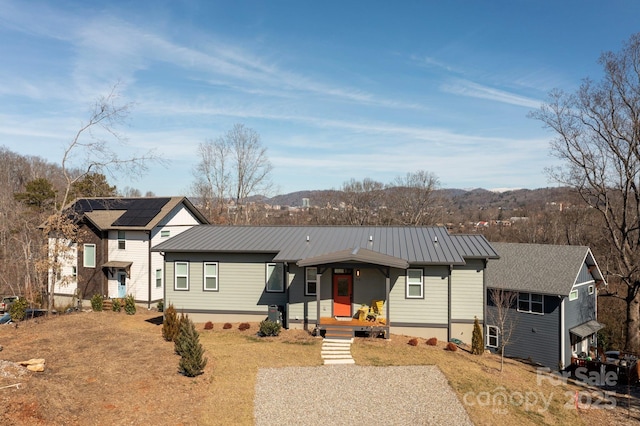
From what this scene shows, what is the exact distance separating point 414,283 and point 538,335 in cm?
956

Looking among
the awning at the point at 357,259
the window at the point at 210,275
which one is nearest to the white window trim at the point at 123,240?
the window at the point at 210,275

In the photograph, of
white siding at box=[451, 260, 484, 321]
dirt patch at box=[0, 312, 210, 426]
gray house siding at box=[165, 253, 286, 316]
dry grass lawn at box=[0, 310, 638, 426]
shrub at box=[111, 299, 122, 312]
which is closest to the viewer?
dirt patch at box=[0, 312, 210, 426]

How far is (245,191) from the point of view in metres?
46.6

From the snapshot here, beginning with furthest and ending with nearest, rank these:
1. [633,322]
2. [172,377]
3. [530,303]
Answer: [633,322]
[530,303]
[172,377]

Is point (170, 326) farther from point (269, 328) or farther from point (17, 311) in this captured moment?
point (17, 311)

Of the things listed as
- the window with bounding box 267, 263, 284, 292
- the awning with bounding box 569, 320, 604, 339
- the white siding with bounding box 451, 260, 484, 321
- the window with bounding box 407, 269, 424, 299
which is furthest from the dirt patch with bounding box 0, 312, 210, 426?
the awning with bounding box 569, 320, 604, 339

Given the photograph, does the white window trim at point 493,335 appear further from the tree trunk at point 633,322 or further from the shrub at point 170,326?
the shrub at point 170,326

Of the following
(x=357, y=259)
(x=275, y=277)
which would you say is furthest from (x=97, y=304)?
(x=357, y=259)

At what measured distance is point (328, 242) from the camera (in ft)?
72.6

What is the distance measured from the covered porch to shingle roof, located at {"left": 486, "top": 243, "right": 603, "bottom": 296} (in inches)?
389

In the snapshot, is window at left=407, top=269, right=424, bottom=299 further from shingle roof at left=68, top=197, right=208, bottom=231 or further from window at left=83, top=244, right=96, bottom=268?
window at left=83, top=244, right=96, bottom=268

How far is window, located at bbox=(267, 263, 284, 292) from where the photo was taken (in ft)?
69.9

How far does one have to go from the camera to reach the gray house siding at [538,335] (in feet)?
76.0

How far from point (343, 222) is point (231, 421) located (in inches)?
2085
